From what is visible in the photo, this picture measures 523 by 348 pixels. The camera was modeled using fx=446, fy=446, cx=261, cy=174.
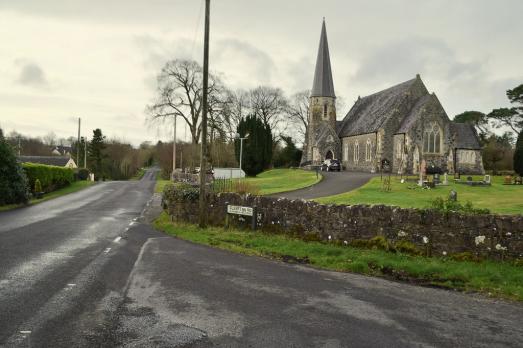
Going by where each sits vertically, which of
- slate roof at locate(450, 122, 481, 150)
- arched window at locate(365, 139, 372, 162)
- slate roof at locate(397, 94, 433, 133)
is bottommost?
arched window at locate(365, 139, 372, 162)

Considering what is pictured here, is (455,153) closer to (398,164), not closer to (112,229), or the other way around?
(398,164)

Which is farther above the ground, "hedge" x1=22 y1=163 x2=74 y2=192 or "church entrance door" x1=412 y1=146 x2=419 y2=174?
"church entrance door" x1=412 y1=146 x2=419 y2=174

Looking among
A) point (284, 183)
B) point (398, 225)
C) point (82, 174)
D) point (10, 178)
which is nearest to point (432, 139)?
point (284, 183)

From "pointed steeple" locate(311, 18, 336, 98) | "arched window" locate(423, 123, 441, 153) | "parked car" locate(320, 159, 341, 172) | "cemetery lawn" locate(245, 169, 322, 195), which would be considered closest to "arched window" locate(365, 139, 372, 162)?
"parked car" locate(320, 159, 341, 172)

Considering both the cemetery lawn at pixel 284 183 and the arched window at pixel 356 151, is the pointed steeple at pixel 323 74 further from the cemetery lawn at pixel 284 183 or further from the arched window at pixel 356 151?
the cemetery lawn at pixel 284 183

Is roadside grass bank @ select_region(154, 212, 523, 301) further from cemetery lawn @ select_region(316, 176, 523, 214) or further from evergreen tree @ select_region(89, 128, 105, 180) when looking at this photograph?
evergreen tree @ select_region(89, 128, 105, 180)

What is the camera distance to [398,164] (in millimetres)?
49625

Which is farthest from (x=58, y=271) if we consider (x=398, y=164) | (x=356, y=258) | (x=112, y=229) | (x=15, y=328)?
(x=398, y=164)

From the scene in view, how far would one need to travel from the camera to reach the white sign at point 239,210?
15870 mm

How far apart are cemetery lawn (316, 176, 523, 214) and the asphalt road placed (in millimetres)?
11136

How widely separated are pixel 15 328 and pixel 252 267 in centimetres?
536

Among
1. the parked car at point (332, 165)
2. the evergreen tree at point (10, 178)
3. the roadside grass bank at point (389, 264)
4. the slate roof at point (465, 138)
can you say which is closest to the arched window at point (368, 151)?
the parked car at point (332, 165)

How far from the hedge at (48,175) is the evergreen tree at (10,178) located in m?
5.83

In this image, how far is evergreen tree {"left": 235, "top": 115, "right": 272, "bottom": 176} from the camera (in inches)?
2478
